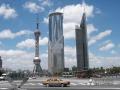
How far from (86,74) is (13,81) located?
107 metres

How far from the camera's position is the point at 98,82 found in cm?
7262

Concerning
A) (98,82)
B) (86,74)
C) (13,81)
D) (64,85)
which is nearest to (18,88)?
(13,81)

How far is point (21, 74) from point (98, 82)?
35.9 meters

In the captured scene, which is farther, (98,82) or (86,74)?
(86,74)

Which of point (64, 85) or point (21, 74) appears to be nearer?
point (21, 74)

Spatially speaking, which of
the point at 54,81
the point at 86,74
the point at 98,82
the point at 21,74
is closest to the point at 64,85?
the point at 54,81

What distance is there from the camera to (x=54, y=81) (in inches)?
2680

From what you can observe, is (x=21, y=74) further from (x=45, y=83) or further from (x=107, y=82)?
(x=107, y=82)

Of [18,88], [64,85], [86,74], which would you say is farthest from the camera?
[86,74]

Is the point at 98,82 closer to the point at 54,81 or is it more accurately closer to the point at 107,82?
the point at 107,82

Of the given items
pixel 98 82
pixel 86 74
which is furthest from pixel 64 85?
pixel 86 74

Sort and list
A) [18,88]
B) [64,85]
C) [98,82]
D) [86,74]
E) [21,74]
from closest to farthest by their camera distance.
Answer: [18,88] < [21,74] < [64,85] < [98,82] < [86,74]

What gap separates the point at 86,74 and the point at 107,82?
68.1 metres

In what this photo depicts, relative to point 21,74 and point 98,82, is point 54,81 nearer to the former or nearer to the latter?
point 98,82
